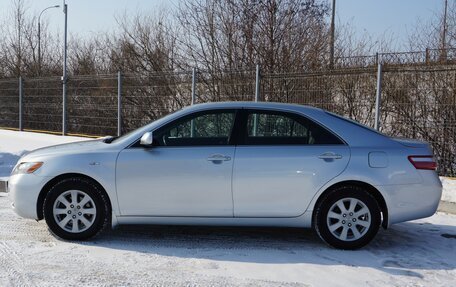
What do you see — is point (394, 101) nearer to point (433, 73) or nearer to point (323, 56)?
point (433, 73)

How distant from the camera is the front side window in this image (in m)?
5.36

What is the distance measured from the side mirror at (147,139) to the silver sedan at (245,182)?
14 mm

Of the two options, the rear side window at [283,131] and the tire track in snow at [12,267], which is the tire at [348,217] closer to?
the rear side window at [283,131]

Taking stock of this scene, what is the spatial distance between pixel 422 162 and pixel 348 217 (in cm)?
98

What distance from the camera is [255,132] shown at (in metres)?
5.41

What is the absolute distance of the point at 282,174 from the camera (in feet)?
16.9

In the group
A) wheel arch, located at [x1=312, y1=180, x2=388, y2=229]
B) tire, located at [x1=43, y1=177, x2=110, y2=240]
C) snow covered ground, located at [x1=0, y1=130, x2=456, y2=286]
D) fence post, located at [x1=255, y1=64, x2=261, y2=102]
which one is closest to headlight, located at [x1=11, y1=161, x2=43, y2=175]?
tire, located at [x1=43, y1=177, x2=110, y2=240]

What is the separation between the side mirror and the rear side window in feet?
3.30

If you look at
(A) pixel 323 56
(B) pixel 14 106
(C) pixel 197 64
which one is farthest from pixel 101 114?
(A) pixel 323 56

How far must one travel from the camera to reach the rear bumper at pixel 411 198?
17.0 feet

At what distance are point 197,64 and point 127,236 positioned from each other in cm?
1006

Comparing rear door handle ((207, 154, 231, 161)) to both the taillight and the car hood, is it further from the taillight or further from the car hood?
the taillight

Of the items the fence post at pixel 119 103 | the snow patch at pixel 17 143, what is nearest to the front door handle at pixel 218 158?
the snow patch at pixel 17 143

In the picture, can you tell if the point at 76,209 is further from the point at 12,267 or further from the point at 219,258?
the point at 219,258
